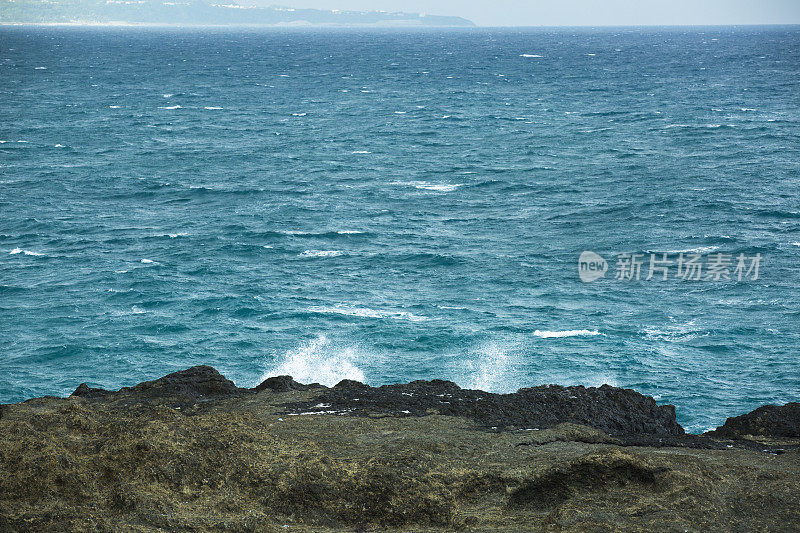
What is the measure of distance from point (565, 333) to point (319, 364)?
455 inches

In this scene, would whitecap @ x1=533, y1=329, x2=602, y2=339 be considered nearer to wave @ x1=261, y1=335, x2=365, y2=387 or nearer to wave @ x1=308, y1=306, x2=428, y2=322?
wave @ x1=308, y1=306, x2=428, y2=322

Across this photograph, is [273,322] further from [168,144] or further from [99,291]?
[168,144]

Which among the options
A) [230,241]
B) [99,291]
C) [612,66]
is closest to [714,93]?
[612,66]

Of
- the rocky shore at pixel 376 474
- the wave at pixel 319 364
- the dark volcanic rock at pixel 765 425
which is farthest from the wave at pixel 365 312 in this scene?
the dark volcanic rock at pixel 765 425

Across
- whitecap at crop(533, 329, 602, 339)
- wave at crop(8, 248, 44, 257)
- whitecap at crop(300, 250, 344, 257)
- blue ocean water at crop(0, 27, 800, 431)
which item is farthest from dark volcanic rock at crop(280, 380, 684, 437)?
wave at crop(8, 248, 44, 257)

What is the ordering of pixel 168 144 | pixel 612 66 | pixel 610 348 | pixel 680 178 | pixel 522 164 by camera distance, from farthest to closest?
pixel 612 66 → pixel 168 144 → pixel 522 164 → pixel 680 178 → pixel 610 348

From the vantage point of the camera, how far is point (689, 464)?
42.8ft

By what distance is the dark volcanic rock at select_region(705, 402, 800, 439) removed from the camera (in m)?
16.4

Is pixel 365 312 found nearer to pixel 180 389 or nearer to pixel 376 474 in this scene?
pixel 180 389

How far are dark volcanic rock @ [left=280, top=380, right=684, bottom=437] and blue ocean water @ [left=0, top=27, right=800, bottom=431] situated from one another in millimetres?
12708

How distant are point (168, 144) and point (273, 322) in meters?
50.2

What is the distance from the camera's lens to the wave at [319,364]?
109ft

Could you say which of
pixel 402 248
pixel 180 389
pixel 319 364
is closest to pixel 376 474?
pixel 180 389

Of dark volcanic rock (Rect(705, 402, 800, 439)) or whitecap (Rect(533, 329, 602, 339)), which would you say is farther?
whitecap (Rect(533, 329, 602, 339))
